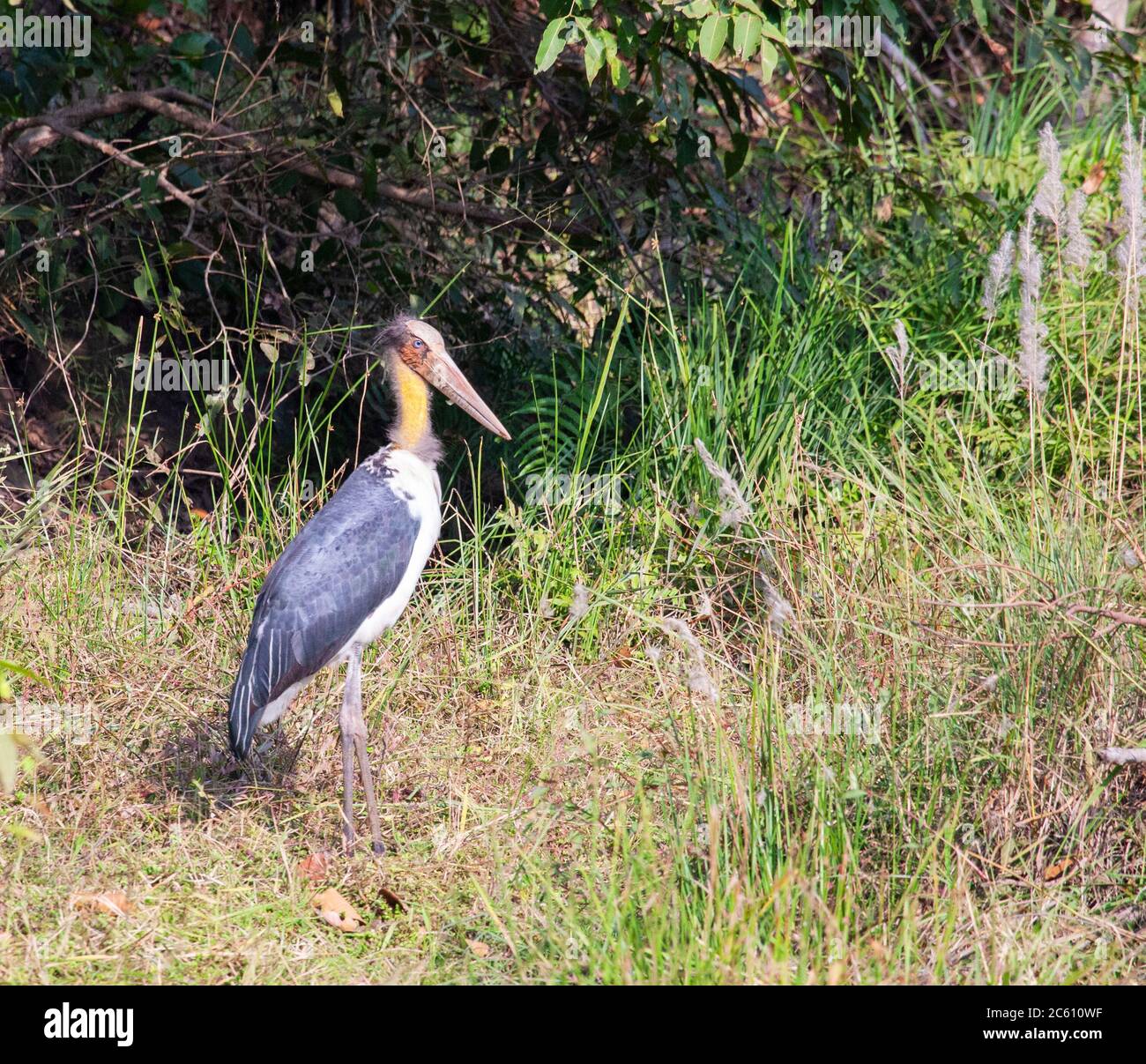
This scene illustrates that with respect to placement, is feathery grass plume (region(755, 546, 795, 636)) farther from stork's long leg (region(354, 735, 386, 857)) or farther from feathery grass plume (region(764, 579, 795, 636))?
stork's long leg (region(354, 735, 386, 857))

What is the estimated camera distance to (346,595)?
4016 mm

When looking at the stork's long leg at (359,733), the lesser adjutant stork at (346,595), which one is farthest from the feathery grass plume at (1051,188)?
the stork's long leg at (359,733)

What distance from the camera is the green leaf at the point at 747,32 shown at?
370cm

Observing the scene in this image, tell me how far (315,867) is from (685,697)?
118cm

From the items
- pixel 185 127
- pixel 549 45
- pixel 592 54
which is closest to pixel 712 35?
pixel 592 54

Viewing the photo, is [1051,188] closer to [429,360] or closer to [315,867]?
[429,360]

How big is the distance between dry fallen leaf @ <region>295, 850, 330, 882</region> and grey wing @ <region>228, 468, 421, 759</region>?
33cm

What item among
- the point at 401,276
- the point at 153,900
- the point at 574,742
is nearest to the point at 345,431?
the point at 401,276

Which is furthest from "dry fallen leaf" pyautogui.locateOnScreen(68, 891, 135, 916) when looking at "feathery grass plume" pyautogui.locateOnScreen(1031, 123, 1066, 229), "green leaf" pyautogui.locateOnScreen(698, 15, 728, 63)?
"feathery grass plume" pyautogui.locateOnScreen(1031, 123, 1066, 229)

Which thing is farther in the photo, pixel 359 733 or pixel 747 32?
pixel 359 733

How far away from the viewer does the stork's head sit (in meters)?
4.59

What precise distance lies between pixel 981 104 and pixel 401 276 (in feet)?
11.5

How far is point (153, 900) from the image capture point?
3443 mm
